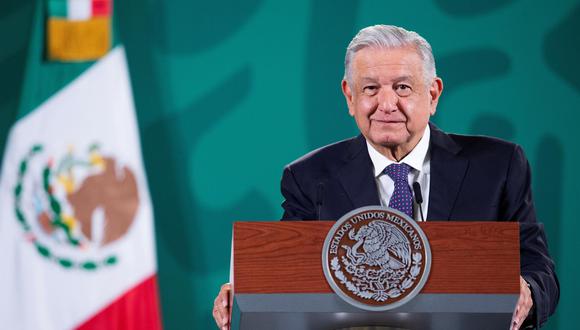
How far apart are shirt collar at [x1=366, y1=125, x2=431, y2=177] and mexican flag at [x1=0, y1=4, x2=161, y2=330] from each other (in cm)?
192

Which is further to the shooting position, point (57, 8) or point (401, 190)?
point (57, 8)

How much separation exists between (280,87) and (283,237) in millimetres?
2534

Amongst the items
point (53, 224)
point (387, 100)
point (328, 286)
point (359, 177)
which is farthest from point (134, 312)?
point (328, 286)

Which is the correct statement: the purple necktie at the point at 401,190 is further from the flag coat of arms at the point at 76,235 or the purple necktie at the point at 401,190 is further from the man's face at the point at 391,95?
the flag coat of arms at the point at 76,235

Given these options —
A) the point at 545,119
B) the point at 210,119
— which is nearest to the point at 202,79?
the point at 210,119

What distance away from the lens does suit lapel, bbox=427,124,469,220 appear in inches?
80.8

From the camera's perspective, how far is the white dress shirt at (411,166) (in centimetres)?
216

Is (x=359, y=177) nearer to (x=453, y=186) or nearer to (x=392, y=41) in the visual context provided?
(x=453, y=186)

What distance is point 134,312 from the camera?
3943 mm

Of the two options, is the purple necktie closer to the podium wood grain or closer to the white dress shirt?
the white dress shirt

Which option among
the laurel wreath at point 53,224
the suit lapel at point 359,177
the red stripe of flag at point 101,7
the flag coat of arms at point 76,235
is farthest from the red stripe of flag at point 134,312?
the suit lapel at point 359,177

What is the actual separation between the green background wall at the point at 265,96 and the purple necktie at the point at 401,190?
1849 millimetres

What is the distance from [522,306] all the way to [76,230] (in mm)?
2668

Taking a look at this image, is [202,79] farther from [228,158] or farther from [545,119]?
[545,119]
